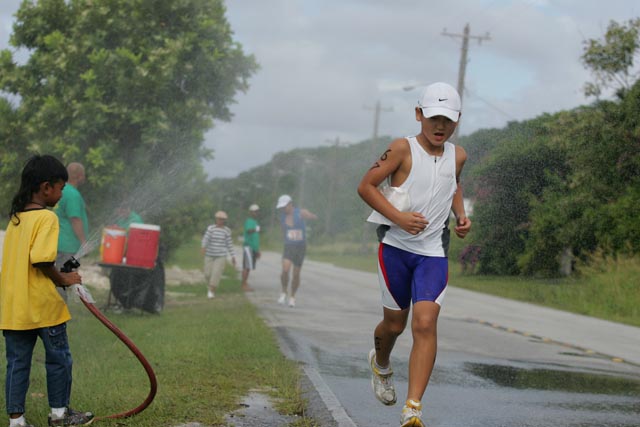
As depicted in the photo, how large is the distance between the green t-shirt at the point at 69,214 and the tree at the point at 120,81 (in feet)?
18.1

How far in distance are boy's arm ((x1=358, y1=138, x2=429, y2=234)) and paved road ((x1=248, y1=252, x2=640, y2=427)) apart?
1334mm

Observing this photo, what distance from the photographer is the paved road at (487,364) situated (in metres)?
6.76

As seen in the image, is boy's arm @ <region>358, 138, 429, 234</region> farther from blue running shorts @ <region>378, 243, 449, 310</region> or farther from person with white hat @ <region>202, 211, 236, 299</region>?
person with white hat @ <region>202, 211, 236, 299</region>

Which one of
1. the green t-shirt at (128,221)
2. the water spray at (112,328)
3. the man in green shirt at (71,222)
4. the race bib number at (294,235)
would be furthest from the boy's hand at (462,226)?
the race bib number at (294,235)

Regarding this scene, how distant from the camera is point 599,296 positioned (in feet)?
61.7

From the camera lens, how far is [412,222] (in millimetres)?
5402

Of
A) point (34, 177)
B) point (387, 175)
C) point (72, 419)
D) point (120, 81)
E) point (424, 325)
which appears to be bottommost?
point (72, 419)

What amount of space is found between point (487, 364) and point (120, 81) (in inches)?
318

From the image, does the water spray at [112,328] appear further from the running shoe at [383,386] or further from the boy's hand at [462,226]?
the boy's hand at [462,226]

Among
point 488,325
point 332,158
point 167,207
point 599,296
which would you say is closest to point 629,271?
point 599,296

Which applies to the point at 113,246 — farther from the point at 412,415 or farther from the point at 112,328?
the point at 412,415

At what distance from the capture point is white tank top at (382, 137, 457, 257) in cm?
554

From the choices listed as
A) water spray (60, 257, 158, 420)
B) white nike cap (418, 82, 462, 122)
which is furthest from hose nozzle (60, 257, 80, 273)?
white nike cap (418, 82, 462, 122)

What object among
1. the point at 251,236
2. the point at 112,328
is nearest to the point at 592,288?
the point at 251,236
